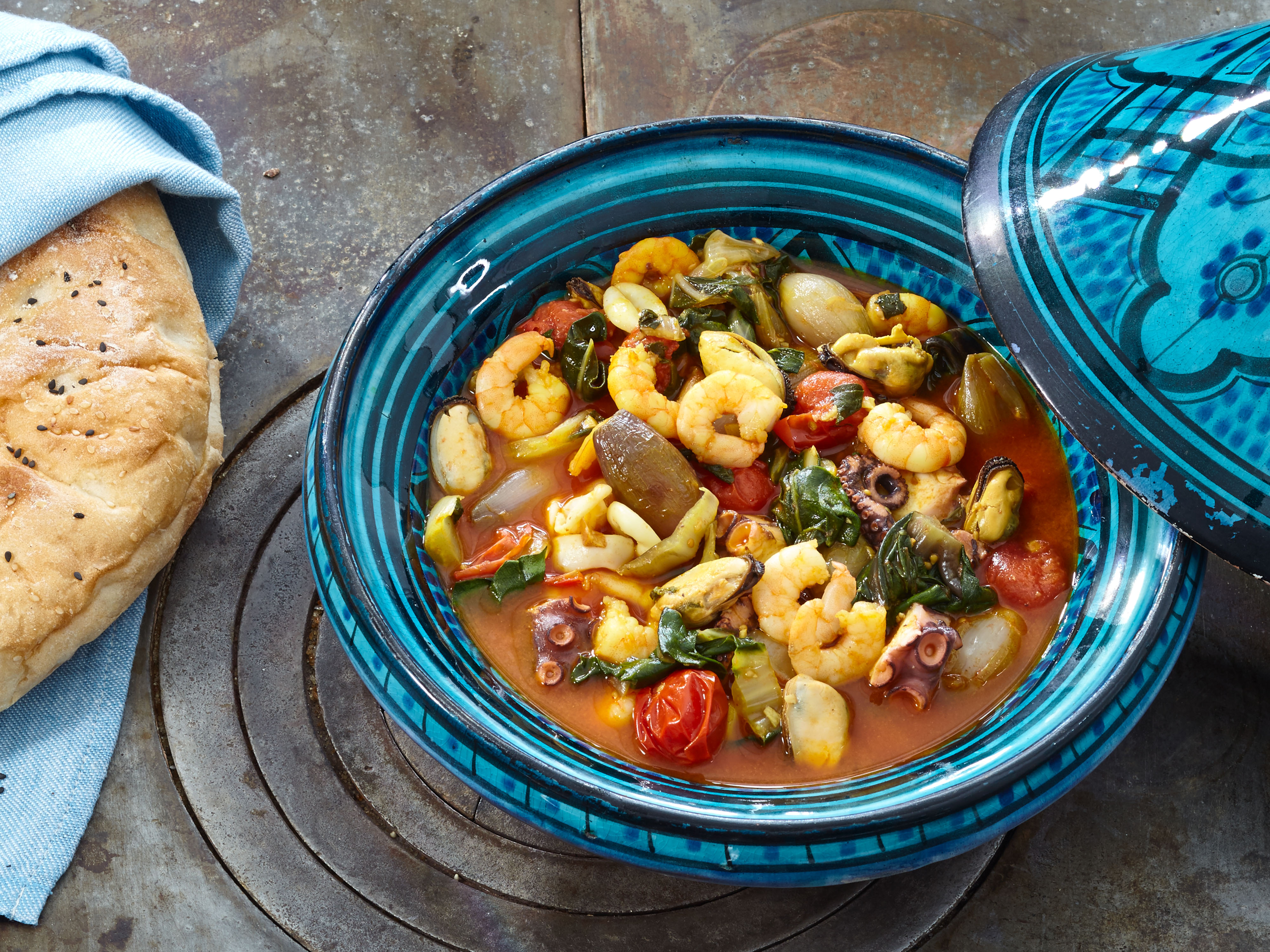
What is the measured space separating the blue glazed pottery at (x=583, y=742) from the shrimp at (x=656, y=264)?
49 millimetres

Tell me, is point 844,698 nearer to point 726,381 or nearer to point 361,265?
point 726,381

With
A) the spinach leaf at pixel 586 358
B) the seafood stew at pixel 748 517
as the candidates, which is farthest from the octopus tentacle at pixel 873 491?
the spinach leaf at pixel 586 358

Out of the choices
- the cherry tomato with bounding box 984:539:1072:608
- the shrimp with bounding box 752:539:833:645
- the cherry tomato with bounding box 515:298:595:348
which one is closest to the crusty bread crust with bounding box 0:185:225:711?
the cherry tomato with bounding box 515:298:595:348

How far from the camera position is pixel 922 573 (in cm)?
206

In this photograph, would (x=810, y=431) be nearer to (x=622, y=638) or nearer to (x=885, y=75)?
(x=622, y=638)

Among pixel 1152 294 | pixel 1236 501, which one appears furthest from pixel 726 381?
pixel 1236 501

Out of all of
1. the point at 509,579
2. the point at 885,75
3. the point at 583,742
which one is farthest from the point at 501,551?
the point at 885,75

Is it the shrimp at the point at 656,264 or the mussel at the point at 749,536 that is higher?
the shrimp at the point at 656,264

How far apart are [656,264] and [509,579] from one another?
0.85m

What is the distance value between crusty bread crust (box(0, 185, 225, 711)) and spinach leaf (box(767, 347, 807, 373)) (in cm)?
136

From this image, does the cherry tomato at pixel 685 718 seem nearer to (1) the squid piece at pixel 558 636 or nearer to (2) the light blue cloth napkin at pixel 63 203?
(1) the squid piece at pixel 558 636

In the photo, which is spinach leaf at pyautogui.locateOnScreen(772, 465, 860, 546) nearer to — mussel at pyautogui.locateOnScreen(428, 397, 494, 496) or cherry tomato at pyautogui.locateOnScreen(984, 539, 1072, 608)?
cherry tomato at pyautogui.locateOnScreen(984, 539, 1072, 608)

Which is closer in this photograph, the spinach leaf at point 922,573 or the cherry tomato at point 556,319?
the spinach leaf at point 922,573

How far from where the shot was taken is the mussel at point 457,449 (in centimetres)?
218
